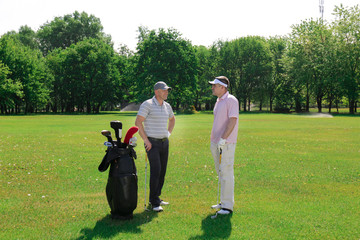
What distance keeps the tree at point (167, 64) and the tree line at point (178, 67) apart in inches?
8.1

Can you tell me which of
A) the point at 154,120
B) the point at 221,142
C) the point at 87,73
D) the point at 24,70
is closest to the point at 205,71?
the point at 87,73

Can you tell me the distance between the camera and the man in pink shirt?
6.25 meters

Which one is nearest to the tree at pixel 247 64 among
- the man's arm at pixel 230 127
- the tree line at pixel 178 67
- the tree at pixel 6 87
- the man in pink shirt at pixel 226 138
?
the tree line at pixel 178 67

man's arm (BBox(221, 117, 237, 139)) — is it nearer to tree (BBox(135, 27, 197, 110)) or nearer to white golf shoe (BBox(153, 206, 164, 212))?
white golf shoe (BBox(153, 206, 164, 212))

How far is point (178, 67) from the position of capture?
2645 inches

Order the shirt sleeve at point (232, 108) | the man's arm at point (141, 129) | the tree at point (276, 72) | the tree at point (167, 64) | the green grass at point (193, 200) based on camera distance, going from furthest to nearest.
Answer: the tree at point (276, 72) → the tree at point (167, 64) → the man's arm at point (141, 129) → the shirt sleeve at point (232, 108) → the green grass at point (193, 200)

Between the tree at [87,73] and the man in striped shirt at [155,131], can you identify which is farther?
the tree at [87,73]

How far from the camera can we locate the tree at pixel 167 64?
217 ft

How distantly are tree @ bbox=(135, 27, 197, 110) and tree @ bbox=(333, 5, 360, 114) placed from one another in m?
28.4

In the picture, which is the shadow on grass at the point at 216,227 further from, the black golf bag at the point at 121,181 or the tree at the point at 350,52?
the tree at the point at 350,52

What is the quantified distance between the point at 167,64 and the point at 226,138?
62089 mm

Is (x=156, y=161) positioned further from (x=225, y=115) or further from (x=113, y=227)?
(x=225, y=115)

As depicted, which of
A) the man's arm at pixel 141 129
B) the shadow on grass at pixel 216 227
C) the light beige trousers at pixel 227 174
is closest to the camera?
the shadow on grass at pixel 216 227

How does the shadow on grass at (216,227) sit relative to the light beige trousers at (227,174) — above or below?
below
